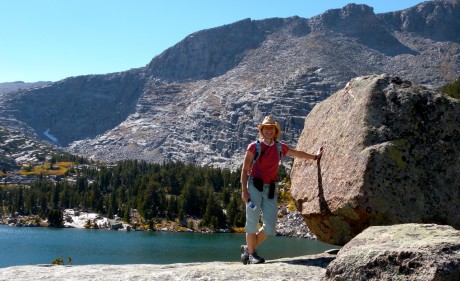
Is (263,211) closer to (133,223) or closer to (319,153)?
(319,153)

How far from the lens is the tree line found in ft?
430

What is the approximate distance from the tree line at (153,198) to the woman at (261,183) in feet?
377

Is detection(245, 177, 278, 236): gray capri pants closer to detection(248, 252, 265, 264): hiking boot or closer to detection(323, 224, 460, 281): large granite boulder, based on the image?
detection(248, 252, 265, 264): hiking boot

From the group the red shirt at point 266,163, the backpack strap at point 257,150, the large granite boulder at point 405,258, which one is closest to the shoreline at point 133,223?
the red shirt at point 266,163

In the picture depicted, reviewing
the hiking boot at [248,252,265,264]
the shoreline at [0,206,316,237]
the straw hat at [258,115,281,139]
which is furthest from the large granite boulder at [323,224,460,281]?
the shoreline at [0,206,316,237]

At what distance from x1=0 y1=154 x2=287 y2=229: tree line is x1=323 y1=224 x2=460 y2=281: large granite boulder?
387 ft

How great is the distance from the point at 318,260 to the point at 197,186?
465ft

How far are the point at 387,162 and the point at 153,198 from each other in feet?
453

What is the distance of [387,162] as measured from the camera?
1148 cm

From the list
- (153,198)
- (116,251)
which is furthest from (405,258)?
(153,198)

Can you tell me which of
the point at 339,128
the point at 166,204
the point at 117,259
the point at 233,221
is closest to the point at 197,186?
the point at 166,204

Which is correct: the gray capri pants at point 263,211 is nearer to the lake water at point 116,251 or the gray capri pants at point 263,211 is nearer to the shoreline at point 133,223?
the lake water at point 116,251

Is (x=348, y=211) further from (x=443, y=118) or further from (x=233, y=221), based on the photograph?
(x=233, y=221)

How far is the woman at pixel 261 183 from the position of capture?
11.5 m
